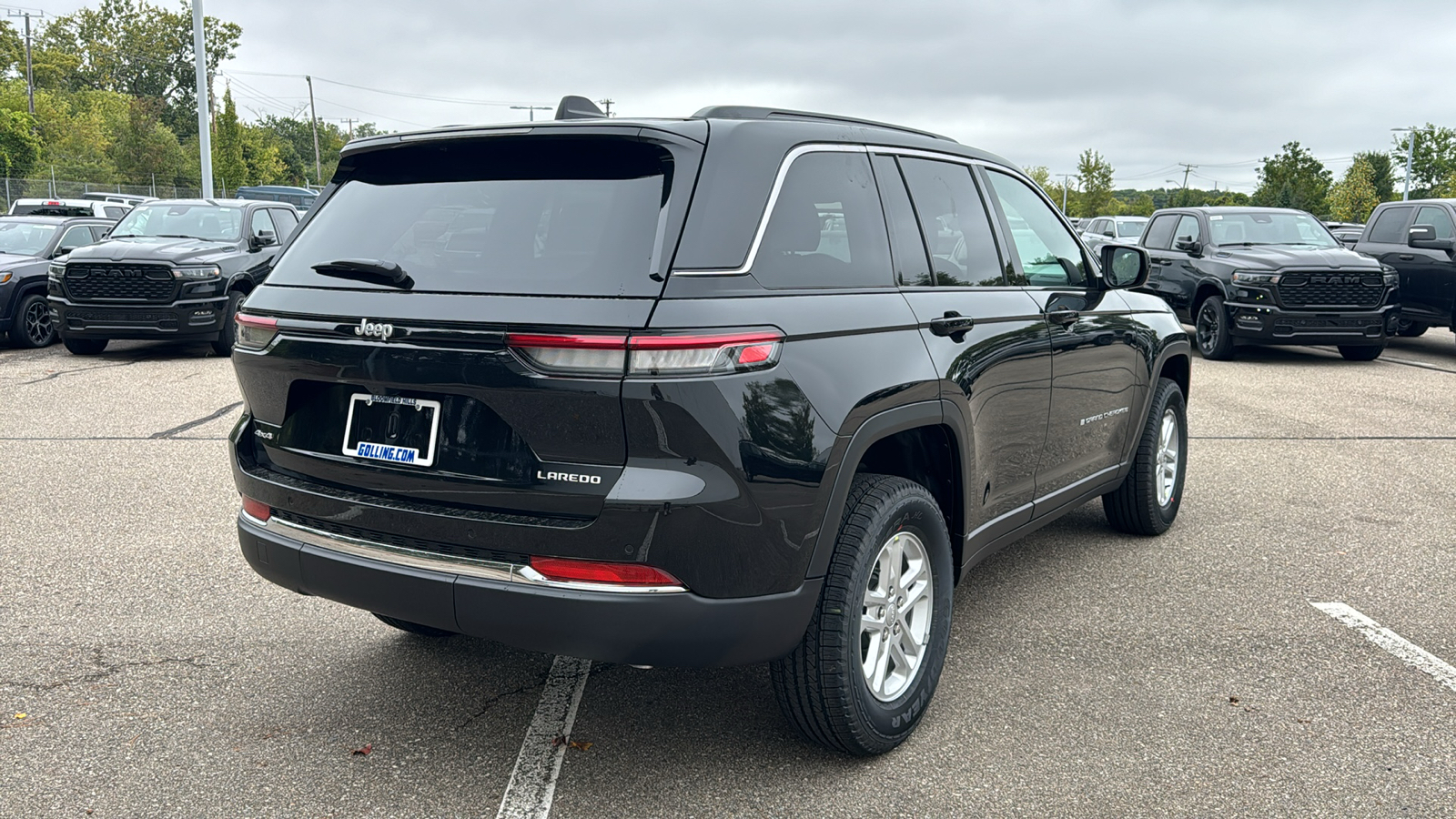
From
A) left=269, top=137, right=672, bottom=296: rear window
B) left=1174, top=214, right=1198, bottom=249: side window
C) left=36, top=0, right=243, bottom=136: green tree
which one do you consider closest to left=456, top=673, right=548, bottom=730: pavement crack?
left=269, top=137, right=672, bottom=296: rear window

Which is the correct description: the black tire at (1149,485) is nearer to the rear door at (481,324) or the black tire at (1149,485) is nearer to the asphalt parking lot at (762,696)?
the asphalt parking lot at (762,696)

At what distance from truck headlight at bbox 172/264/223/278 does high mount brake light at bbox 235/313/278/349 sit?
1011 centimetres

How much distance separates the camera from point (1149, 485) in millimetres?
5492

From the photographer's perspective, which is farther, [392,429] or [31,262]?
[31,262]

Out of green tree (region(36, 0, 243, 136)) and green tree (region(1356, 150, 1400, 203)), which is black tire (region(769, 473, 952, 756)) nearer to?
green tree (region(1356, 150, 1400, 203))

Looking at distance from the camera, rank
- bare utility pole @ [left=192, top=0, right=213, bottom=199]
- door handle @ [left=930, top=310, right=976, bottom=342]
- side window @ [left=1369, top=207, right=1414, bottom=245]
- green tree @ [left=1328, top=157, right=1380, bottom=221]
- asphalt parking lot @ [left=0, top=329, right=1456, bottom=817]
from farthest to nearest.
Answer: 1. green tree @ [left=1328, top=157, right=1380, bottom=221]
2. bare utility pole @ [left=192, top=0, right=213, bottom=199]
3. side window @ [left=1369, top=207, right=1414, bottom=245]
4. door handle @ [left=930, top=310, right=976, bottom=342]
5. asphalt parking lot @ [left=0, top=329, right=1456, bottom=817]

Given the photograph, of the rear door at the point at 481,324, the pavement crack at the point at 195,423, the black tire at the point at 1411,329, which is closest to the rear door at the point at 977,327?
the rear door at the point at 481,324

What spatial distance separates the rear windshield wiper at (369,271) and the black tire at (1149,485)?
12.0ft

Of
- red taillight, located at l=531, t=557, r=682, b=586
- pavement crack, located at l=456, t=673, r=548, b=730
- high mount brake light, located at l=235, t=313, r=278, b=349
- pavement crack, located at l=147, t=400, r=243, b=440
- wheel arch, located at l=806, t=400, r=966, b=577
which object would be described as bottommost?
pavement crack, located at l=147, t=400, r=243, b=440

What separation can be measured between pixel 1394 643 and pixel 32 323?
567 inches

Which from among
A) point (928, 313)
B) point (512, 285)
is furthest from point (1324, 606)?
point (512, 285)

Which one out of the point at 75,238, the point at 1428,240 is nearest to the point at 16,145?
the point at 75,238

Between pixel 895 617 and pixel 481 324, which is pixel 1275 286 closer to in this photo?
pixel 895 617

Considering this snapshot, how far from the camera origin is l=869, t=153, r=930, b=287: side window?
3.53 meters
